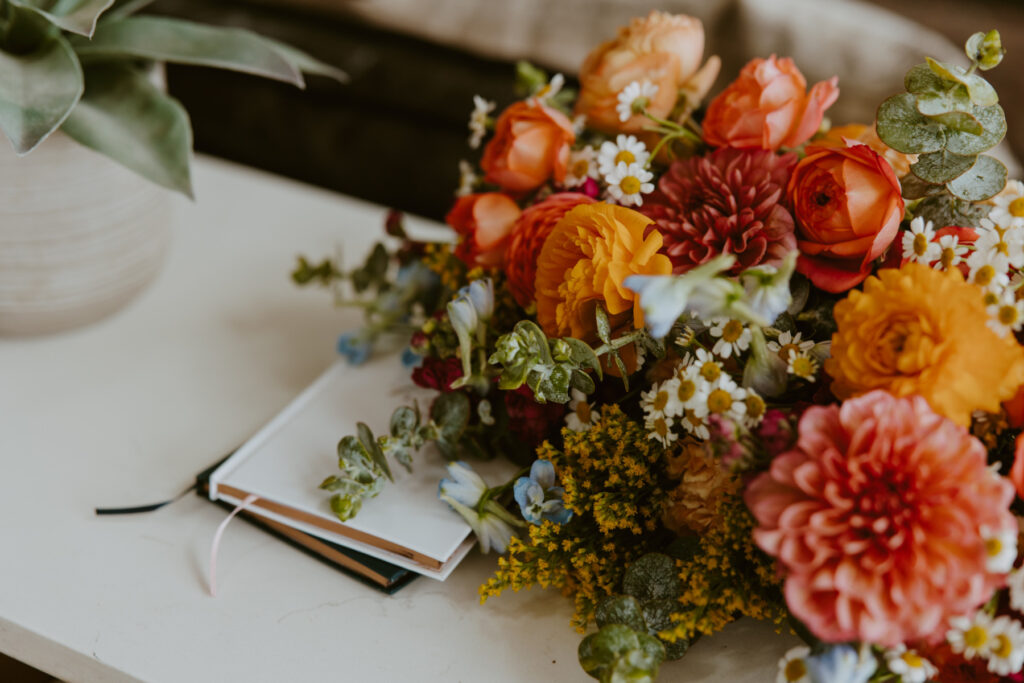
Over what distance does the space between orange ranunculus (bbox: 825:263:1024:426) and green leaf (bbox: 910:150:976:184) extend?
10 centimetres

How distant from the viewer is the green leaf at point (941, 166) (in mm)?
555

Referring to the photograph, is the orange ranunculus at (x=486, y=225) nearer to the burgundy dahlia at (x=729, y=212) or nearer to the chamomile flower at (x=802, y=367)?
the burgundy dahlia at (x=729, y=212)

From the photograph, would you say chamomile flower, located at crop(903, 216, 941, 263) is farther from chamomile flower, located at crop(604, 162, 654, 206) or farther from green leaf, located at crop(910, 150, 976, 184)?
chamomile flower, located at crop(604, 162, 654, 206)

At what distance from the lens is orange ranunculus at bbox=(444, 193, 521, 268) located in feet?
2.30

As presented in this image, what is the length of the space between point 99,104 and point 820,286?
2.13 feet

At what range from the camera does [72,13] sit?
0.70 metres

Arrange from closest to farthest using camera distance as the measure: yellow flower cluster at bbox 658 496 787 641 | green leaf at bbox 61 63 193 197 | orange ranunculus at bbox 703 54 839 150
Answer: yellow flower cluster at bbox 658 496 787 641 < orange ranunculus at bbox 703 54 839 150 < green leaf at bbox 61 63 193 197

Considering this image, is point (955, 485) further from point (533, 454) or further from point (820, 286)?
point (533, 454)

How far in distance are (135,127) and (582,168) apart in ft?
1.34

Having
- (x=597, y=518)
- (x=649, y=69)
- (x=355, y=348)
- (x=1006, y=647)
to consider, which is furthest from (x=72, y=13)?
(x=1006, y=647)

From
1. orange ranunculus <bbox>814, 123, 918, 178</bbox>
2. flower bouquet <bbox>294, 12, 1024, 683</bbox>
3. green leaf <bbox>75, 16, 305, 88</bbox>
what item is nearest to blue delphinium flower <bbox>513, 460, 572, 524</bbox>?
flower bouquet <bbox>294, 12, 1024, 683</bbox>

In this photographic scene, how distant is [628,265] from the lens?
1.82 feet

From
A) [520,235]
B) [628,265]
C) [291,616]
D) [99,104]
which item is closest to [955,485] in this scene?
[628,265]

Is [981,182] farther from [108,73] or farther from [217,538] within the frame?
[108,73]
